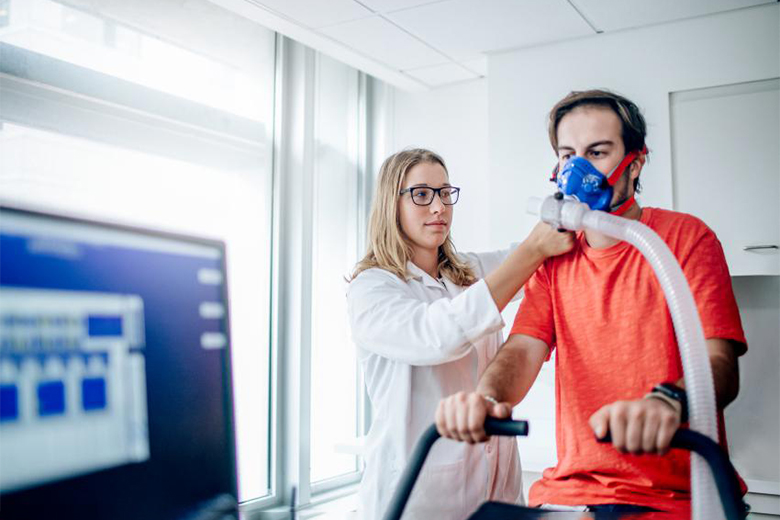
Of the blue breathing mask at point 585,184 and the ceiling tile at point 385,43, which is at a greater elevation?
the ceiling tile at point 385,43

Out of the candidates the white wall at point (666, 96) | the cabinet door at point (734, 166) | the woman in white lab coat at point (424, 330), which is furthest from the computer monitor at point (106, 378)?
the cabinet door at point (734, 166)

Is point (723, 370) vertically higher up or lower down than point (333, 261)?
lower down

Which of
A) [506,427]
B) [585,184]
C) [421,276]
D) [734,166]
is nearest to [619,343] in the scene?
[585,184]

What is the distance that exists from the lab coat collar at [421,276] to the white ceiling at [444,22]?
1317mm

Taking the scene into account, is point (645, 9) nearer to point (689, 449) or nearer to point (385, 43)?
point (385, 43)

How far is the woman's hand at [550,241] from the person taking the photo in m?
1.40

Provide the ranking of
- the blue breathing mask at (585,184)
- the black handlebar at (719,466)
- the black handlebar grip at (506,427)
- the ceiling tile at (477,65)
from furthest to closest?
the ceiling tile at (477,65) < the blue breathing mask at (585,184) < the black handlebar grip at (506,427) < the black handlebar at (719,466)

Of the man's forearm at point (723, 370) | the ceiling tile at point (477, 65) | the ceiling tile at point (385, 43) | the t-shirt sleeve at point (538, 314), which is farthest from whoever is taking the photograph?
the ceiling tile at point (477, 65)

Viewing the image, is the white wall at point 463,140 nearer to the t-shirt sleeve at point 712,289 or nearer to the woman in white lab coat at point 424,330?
the woman in white lab coat at point 424,330

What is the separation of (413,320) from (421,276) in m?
0.33

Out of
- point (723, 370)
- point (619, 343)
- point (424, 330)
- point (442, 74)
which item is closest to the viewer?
point (723, 370)

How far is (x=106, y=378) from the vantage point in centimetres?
54

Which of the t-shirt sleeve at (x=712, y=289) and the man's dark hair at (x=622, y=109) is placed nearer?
the t-shirt sleeve at (x=712, y=289)

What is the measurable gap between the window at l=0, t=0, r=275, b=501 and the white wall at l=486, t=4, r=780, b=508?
1236mm
